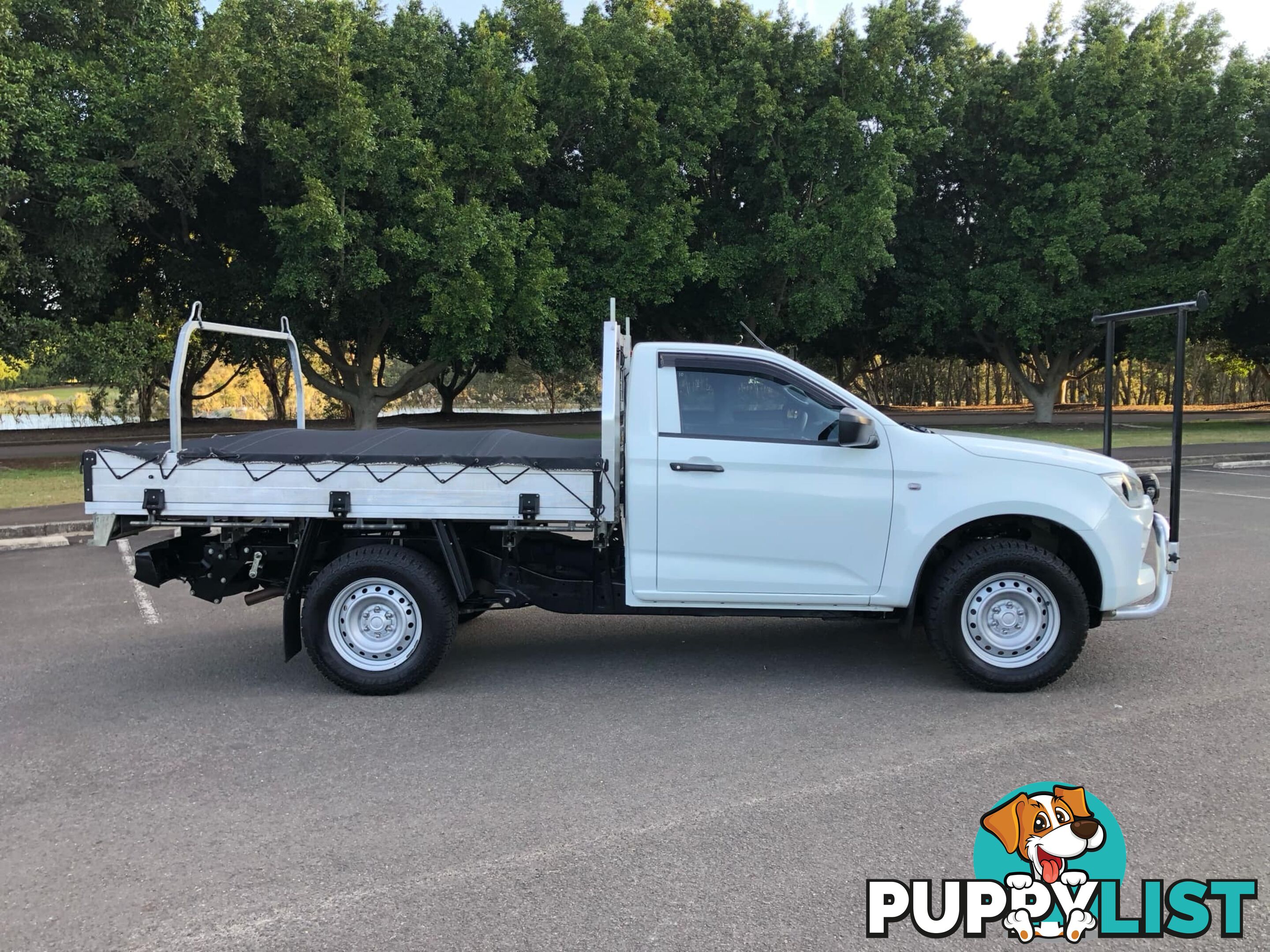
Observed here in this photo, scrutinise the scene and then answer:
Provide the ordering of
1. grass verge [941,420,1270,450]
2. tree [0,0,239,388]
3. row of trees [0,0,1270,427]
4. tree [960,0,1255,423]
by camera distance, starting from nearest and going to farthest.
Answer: tree [0,0,239,388]
row of trees [0,0,1270,427]
grass verge [941,420,1270,450]
tree [960,0,1255,423]

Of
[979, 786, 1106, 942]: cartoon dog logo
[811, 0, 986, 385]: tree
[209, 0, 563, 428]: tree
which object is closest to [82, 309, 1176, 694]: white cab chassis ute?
[979, 786, 1106, 942]: cartoon dog logo

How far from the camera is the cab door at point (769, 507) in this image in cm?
539

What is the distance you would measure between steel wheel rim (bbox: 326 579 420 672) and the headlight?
13.3 feet

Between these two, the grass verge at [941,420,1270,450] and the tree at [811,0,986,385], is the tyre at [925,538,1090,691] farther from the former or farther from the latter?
the tree at [811,0,986,385]

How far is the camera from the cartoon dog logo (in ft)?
10.5

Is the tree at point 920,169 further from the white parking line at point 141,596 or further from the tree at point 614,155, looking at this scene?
the white parking line at point 141,596

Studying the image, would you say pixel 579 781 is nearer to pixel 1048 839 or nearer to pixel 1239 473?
pixel 1048 839

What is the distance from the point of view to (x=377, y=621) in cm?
555

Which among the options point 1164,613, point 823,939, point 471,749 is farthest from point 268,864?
point 1164,613

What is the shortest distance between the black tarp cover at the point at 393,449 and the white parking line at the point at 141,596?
842 mm

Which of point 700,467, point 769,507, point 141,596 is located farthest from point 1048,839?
point 141,596

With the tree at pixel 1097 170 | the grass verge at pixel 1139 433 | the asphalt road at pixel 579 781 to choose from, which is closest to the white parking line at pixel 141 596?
the asphalt road at pixel 579 781

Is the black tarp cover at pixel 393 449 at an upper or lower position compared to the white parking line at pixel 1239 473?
upper

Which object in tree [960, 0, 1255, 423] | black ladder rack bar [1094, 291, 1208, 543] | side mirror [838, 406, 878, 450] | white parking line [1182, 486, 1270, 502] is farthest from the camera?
tree [960, 0, 1255, 423]
